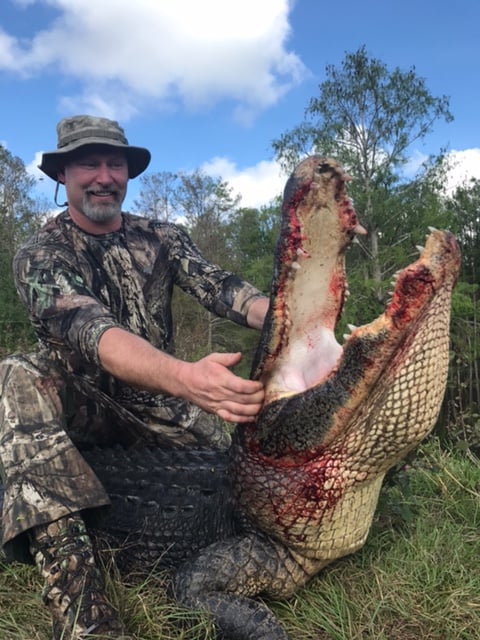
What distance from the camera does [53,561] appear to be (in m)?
2.27

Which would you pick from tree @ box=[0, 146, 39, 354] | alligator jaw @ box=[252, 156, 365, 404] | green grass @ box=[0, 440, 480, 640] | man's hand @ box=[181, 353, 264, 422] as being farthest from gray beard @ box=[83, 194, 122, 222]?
tree @ box=[0, 146, 39, 354]

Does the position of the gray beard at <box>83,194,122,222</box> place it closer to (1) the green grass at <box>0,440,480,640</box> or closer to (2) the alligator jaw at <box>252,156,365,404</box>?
(2) the alligator jaw at <box>252,156,365,404</box>

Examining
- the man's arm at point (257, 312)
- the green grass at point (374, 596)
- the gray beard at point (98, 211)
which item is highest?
the gray beard at point (98, 211)

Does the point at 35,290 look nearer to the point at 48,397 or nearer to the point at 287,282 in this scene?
the point at 48,397

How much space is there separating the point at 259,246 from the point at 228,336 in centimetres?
774

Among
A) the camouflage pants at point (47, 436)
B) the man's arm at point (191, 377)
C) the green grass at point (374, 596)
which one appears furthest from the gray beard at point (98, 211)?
the green grass at point (374, 596)

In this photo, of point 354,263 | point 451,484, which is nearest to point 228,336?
point 354,263

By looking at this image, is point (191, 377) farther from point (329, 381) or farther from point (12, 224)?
point (12, 224)

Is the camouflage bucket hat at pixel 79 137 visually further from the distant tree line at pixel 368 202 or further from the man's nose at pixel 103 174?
the distant tree line at pixel 368 202

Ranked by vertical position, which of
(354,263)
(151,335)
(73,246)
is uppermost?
(354,263)

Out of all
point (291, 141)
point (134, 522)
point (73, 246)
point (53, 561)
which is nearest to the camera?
point (53, 561)

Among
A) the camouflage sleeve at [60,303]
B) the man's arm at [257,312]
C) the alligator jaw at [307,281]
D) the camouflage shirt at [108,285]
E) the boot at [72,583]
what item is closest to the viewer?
the alligator jaw at [307,281]

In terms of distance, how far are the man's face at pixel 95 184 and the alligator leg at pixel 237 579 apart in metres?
1.86

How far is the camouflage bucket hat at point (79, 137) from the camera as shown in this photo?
125 inches
